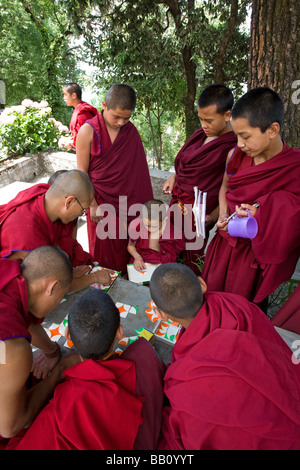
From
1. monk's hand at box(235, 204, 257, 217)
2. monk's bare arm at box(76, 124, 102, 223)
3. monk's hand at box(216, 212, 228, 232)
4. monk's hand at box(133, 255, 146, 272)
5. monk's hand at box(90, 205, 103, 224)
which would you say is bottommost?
monk's hand at box(133, 255, 146, 272)

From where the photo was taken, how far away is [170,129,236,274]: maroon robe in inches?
97.9

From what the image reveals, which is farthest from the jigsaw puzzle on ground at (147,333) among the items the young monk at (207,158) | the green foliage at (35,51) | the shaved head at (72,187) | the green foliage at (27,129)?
the green foliage at (35,51)

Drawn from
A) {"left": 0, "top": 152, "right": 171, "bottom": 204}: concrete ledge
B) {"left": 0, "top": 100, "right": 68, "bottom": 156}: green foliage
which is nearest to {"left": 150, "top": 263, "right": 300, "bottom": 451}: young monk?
{"left": 0, "top": 152, "right": 171, "bottom": 204}: concrete ledge

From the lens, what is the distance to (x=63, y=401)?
3.89 ft

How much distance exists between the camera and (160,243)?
293 centimetres

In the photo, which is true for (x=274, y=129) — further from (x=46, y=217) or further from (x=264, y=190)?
(x=46, y=217)

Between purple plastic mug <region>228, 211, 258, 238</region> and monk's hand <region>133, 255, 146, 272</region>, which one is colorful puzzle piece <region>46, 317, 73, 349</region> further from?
purple plastic mug <region>228, 211, 258, 238</region>

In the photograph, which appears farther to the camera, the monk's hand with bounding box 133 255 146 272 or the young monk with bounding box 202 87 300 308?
the monk's hand with bounding box 133 255 146 272

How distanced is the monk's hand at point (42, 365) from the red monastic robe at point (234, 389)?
0.70m

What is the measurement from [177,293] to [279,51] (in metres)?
2.42

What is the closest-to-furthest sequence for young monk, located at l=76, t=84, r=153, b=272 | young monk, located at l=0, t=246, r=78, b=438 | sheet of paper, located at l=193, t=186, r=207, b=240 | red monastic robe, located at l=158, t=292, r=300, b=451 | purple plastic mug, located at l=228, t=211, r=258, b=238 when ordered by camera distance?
red monastic robe, located at l=158, t=292, r=300, b=451, young monk, located at l=0, t=246, r=78, b=438, purple plastic mug, located at l=228, t=211, r=258, b=238, sheet of paper, located at l=193, t=186, r=207, b=240, young monk, located at l=76, t=84, r=153, b=272

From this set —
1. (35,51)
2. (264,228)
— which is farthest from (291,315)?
(35,51)

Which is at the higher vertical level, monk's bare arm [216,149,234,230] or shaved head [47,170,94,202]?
shaved head [47,170,94,202]

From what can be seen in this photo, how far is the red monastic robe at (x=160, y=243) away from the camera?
289 cm
